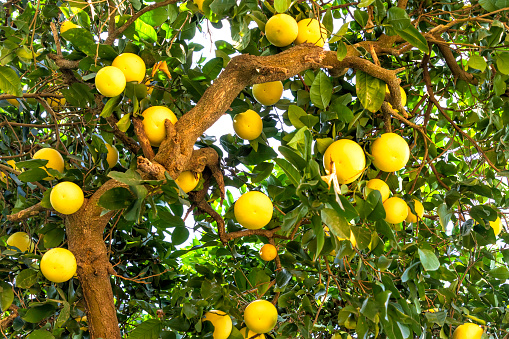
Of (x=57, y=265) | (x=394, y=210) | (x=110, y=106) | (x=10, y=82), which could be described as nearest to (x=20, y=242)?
(x=57, y=265)

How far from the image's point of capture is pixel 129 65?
1044 mm

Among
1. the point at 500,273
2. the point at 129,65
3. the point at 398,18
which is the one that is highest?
the point at 398,18

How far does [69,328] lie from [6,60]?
0.89 meters

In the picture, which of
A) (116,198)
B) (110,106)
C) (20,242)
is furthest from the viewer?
(20,242)

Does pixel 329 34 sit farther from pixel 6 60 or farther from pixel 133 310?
pixel 133 310

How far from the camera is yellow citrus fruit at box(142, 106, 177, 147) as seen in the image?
104 centimetres

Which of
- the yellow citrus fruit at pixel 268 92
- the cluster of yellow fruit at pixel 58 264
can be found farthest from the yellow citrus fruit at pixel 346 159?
the cluster of yellow fruit at pixel 58 264

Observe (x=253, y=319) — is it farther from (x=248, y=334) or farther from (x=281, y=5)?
(x=281, y=5)

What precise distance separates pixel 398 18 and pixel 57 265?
112 cm

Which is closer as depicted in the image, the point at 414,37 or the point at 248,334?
the point at 414,37

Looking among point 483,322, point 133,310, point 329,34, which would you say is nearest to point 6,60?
point 329,34

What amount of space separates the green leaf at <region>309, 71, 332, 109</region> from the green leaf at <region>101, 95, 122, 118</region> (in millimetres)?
515

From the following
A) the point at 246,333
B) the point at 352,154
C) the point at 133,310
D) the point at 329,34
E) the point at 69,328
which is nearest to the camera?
the point at 352,154

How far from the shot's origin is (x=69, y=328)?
1.34 meters
